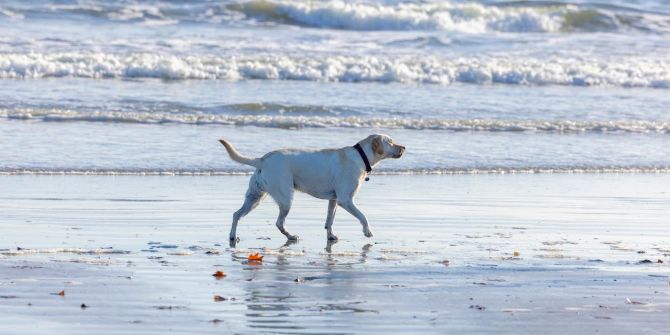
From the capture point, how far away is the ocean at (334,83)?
1463 cm

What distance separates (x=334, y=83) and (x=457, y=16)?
1385cm

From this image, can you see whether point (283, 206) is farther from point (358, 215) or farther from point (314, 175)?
point (358, 215)

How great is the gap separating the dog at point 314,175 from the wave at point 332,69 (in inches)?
513

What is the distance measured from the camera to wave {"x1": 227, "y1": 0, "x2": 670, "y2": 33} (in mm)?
33719

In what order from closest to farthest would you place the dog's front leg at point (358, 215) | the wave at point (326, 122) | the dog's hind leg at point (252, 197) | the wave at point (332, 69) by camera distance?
the dog's front leg at point (358, 215), the dog's hind leg at point (252, 197), the wave at point (326, 122), the wave at point (332, 69)

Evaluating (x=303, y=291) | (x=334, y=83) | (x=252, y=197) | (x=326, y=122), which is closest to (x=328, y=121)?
(x=326, y=122)

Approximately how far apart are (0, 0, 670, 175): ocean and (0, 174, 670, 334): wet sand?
6.23 feet

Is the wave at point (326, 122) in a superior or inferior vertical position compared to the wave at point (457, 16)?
inferior

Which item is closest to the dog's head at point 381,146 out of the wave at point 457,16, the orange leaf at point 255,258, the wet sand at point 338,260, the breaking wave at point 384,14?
the wet sand at point 338,260

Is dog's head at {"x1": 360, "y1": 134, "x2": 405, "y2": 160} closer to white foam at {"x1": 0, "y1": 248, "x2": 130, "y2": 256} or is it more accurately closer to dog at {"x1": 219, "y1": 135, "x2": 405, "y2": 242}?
dog at {"x1": 219, "y1": 135, "x2": 405, "y2": 242}

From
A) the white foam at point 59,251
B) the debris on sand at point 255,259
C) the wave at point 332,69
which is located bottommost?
the wave at point 332,69

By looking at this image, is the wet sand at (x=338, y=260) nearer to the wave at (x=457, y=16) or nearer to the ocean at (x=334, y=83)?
the ocean at (x=334, y=83)

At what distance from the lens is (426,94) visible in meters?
21.0

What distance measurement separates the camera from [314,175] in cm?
935
